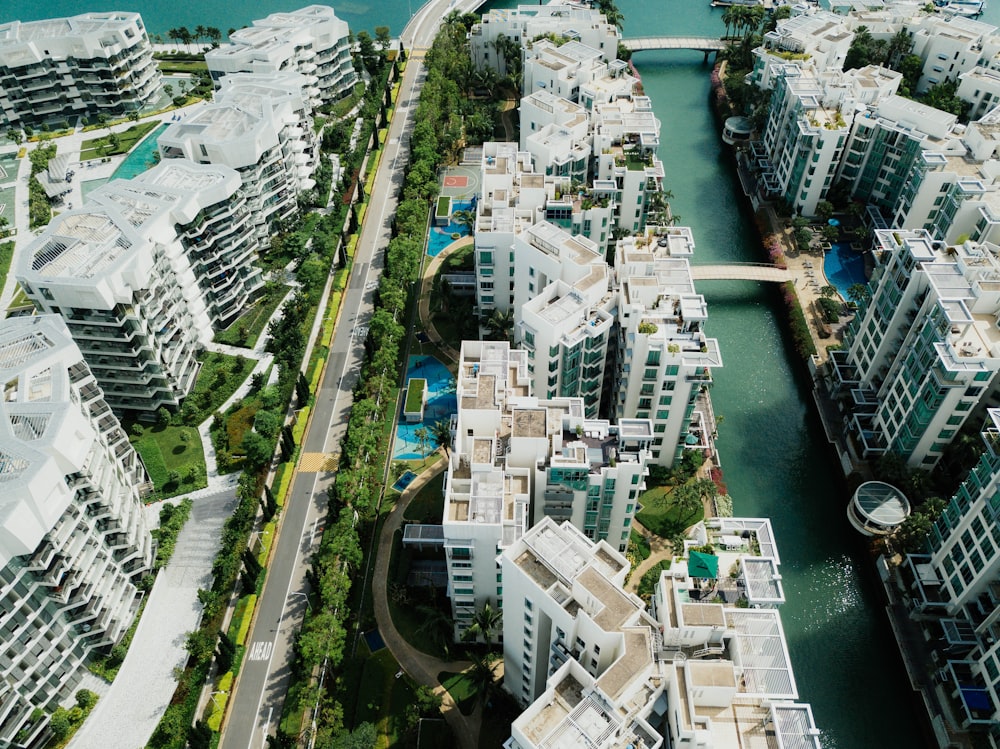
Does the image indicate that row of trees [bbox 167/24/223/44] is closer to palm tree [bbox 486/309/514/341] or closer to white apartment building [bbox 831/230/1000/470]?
palm tree [bbox 486/309/514/341]

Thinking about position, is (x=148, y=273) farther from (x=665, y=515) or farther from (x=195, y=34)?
(x=195, y=34)

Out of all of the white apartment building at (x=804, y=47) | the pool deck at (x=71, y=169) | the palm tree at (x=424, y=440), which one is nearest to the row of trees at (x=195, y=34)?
the pool deck at (x=71, y=169)

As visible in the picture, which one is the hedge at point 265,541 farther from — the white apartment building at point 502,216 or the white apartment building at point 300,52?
Result: the white apartment building at point 300,52

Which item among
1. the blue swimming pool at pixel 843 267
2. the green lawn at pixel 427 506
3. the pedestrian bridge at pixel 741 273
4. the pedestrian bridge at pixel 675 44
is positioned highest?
the pedestrian bridge at pixel 675 44

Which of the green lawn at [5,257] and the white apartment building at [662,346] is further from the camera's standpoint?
the green lawn at [5,257]

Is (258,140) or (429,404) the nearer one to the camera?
(429,404)

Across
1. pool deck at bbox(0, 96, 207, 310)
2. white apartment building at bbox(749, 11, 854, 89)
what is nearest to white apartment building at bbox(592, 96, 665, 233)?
white apartment building at bbox(749, 11, 854, 89)

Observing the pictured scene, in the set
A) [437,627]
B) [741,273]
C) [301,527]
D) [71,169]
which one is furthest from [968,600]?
[71,169]

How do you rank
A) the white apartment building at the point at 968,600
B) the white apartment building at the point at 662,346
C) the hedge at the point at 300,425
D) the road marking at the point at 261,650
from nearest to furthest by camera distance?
the white apartment building at the point at 968,600, the road marking at the point at 261,650, the white apartment building at the point at 662,346, the hedge at the point at 300,425
